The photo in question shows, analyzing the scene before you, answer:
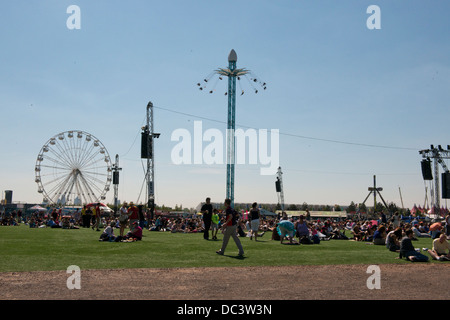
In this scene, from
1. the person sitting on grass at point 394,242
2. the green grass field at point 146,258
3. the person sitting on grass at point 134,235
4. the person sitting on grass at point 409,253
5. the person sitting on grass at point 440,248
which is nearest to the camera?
the green grass field at point 146,258

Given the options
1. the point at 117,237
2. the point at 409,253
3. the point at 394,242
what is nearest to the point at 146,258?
the point at 117,237

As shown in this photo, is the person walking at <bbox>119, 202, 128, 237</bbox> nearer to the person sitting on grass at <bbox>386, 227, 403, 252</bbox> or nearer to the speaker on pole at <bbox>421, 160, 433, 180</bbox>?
the person sitting on grass at <bbox>386, 227, 403, 252</bbox>

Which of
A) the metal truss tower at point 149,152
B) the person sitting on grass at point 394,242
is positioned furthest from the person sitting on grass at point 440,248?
the metal truss tower at point 149,152

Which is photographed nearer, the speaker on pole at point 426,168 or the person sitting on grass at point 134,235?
the person sitting on grass at point 134,235

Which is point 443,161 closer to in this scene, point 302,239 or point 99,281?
point 302,239

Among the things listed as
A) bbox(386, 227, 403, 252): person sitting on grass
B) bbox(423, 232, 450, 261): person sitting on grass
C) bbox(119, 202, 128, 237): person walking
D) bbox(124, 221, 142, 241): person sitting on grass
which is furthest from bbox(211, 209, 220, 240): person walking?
bbox(423, 232, 450, 261): person sitting on grass

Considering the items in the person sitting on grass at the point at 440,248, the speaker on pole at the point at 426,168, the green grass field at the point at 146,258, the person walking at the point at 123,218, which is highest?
the speaker on pole at the point at 426,168

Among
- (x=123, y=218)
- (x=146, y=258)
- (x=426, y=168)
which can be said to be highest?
(x=426, y=168)

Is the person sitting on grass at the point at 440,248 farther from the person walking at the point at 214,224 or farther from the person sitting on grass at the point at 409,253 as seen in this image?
the person walking at the point at 214,224

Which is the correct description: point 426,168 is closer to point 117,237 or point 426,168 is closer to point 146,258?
point 117,237

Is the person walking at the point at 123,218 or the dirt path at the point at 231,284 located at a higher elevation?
the person walking at the point at 123,218
